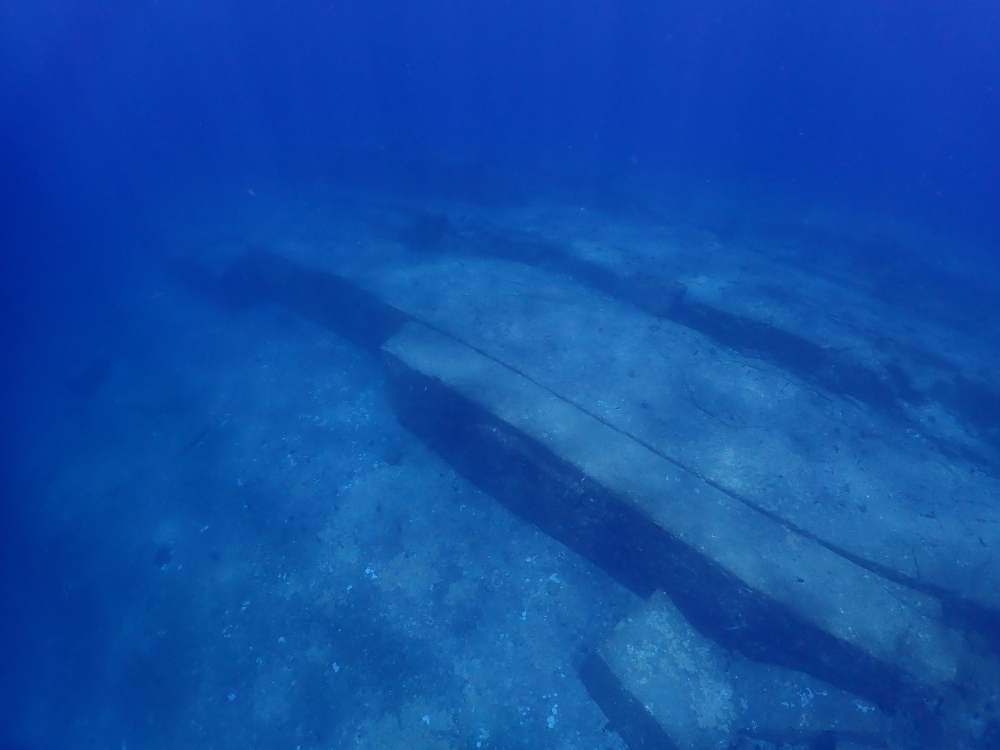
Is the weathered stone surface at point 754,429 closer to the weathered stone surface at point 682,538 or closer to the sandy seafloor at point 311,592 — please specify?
the weathered stone surface at point 682,538

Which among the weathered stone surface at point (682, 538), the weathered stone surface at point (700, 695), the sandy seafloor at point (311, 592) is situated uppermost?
the weathered stone surface at point (682, 538)

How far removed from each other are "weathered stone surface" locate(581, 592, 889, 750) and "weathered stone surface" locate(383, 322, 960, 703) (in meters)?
0.21

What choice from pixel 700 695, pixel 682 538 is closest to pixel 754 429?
pixel 682 538

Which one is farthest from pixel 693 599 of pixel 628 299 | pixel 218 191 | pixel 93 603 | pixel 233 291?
pixel 218 191

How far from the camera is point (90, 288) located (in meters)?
15.6

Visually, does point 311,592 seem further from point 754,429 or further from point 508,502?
point 754,429

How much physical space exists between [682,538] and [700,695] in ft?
4.65

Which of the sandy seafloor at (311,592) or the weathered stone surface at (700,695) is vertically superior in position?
the weathered stone surface at (700,695)

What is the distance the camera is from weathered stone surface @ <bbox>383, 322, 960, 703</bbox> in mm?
4055

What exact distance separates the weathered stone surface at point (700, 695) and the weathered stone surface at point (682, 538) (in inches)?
8.3

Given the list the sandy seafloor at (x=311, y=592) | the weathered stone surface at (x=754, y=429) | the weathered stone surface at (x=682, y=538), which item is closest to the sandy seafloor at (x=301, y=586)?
the sandy seafloor at (x=311, y=592)

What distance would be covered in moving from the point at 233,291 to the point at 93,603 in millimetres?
7911

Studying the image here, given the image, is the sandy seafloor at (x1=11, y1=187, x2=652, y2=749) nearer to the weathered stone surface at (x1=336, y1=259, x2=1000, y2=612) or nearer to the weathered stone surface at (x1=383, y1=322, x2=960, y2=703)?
the weathered stone surface at (x1=383, y1=322, x2=960, y2=703)

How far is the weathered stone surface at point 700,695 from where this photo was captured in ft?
13.4
